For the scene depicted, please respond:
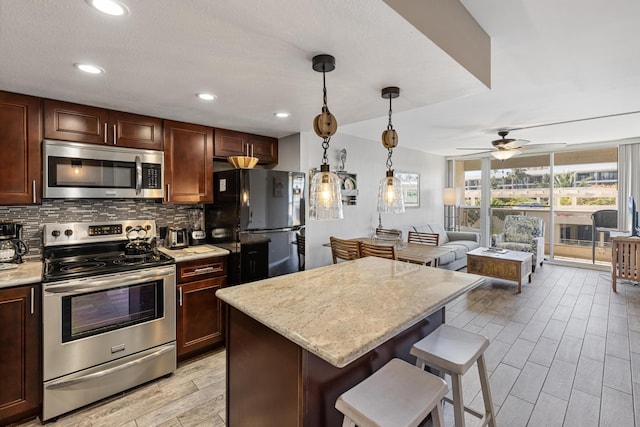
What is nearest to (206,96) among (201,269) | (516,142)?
(201,269)

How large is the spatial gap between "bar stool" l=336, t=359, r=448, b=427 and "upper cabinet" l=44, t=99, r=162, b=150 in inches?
103

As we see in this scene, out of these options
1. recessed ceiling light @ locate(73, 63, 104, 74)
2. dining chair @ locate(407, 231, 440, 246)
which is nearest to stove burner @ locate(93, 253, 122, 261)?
recessed ceiling light @ locate(73, 63, 104, 74)

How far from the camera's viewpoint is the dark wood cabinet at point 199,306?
2645 mm

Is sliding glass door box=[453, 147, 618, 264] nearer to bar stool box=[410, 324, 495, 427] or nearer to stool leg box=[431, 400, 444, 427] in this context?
bar stool box=[410, 324, 495, 427]

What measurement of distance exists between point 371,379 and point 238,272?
1857mm

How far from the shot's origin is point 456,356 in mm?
1515

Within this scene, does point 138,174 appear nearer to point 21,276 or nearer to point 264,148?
point 21,276

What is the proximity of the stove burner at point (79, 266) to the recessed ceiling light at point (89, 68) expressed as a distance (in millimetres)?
1322

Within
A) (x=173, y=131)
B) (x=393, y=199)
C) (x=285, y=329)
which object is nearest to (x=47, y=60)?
(x=173, y=131)

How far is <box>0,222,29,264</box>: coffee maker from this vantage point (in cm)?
221

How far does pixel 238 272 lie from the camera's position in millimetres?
2881

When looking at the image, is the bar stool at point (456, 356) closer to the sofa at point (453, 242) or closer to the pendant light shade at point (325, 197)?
the pendant light shade at point (325, 197)

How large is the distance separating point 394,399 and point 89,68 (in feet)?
7.68

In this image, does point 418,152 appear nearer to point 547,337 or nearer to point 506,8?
point 547,337
